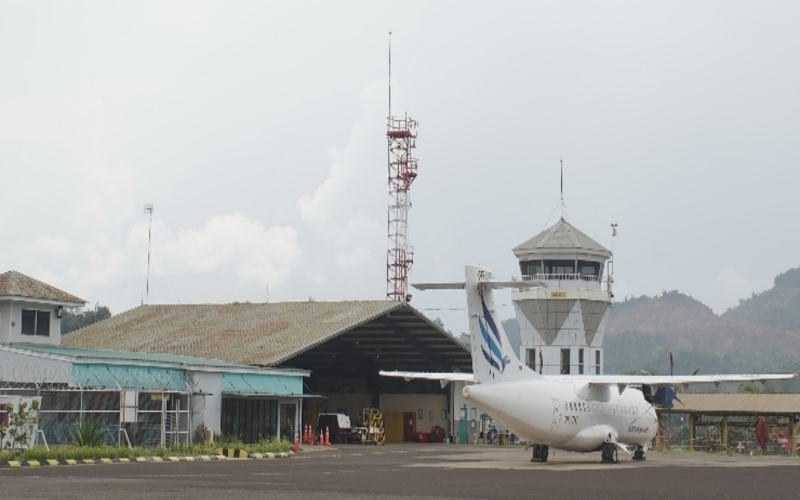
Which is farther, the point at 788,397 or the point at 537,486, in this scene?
the point at 788,397

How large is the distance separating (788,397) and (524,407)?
86.6 feet

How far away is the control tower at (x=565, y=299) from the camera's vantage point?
71438mm

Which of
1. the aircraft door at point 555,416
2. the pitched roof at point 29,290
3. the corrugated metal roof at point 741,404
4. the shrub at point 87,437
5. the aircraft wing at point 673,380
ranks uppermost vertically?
the pitched roof at point 29,290

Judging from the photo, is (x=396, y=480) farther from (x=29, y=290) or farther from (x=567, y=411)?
(x=29, y=290)

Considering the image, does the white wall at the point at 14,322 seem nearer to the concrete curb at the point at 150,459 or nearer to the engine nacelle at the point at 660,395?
the concrete curb at the point at 150,459

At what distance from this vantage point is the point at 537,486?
28.1m

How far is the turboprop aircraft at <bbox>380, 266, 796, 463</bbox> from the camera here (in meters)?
38.6

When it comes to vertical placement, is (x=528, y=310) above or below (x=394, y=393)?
above

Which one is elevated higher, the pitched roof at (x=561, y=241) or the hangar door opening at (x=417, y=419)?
the pitched roof at (x=561, y=241)

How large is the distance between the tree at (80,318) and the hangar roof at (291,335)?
40.6 metres

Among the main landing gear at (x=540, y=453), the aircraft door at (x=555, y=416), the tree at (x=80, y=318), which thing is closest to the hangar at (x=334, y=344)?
the main landing gear at (x=540, y=453)

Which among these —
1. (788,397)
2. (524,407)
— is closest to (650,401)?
(524,407)

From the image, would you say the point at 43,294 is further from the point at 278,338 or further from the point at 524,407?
the point at 524,407

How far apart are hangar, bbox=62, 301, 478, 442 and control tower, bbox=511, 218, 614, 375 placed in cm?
480
